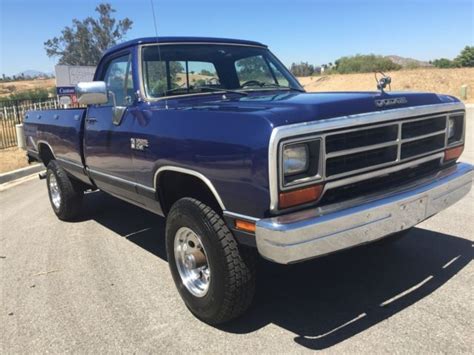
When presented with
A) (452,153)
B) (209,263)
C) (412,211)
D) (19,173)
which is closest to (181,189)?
(209,263)

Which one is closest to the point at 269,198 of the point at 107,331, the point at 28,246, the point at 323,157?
the point at 323,157

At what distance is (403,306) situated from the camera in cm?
329

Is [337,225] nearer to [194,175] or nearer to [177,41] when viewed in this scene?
[194,175]

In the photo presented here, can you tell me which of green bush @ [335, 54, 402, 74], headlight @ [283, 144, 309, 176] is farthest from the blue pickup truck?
green bush @ [335, 54, 402, 74]

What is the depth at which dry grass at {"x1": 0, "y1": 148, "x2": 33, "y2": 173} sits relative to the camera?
11.0 metres

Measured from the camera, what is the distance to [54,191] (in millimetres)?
6387

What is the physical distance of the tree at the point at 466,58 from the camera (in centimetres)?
5931

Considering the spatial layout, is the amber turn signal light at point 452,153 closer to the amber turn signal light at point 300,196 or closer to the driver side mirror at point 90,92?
the amber turn signal light at point 300,196

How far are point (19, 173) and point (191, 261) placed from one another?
8304 millimetres

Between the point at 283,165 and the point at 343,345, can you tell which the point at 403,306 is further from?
the point at 283,165

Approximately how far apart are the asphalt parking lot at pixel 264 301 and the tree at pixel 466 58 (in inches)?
2456

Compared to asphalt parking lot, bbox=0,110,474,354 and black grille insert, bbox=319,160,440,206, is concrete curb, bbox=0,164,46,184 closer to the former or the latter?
asphalt parking lot, bbox=0,110,474,354

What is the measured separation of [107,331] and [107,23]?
4525 centimetres

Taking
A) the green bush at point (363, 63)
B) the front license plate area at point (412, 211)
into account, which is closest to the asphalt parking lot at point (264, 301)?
the front license plate area at point (412, 211)
